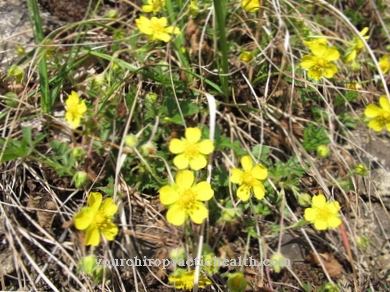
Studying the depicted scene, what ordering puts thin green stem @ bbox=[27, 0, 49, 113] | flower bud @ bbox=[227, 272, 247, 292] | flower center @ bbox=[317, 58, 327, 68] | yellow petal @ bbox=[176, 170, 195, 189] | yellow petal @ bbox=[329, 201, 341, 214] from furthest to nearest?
flower center @ bbox=[317, 58, 327, 68], thin green stem @ bbox=[27, 0, 49, 113], yellow petal @ bbox=[329, 201, 341, 214], yellow petal @ bbox=[176, 170, 195, 189], flower bud @ bbox=[227, 272, 247, 292]

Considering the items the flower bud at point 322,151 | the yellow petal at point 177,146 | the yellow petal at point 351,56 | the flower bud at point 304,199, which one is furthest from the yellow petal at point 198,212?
the yellow petal at point 351,56

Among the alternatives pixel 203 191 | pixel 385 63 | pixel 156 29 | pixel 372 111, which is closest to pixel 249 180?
pixel 203 191

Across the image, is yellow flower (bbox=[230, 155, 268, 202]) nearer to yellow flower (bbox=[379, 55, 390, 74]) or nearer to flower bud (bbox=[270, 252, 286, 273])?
flower bud (bbox=[270, 252, 286, 273])

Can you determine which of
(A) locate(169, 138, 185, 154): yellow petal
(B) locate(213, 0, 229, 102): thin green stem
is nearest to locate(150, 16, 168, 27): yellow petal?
(B) locate(213, 0, 229, 102): thin green stem

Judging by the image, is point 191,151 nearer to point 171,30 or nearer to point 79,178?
point 79,178

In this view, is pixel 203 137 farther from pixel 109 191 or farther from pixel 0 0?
pixel 0 0

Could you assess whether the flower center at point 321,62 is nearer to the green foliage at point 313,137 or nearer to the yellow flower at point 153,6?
the green foliage at point 313,137

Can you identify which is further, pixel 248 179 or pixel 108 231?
pixel 248 179
